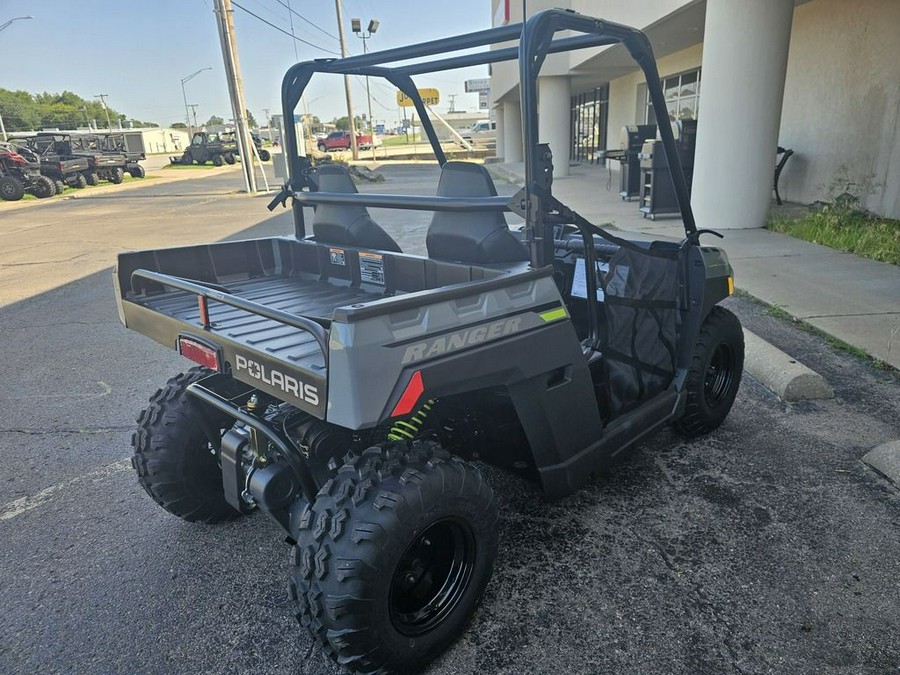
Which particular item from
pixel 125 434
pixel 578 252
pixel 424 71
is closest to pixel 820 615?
pixel 578 252

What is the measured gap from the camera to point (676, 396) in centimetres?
313

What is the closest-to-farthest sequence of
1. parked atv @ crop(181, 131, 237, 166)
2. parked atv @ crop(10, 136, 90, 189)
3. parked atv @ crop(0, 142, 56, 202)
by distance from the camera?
parked atv @ crop(0, 142, 56, 202) → parked atv @ crop(10, 136, 90, 189) → parked atv @ crop(181, 131, 237, 166)

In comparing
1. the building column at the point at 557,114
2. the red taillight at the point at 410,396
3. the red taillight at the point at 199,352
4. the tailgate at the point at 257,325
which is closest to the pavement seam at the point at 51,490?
the tailgate at the point at 257,325

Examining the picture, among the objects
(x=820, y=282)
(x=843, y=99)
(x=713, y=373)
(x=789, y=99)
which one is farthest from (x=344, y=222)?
(x=789, y=99)

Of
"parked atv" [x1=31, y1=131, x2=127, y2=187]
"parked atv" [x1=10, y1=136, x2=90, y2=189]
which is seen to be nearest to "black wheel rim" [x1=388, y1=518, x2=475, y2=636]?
"parked atv" [x1=10, y1=136, x2=90, y2=189]

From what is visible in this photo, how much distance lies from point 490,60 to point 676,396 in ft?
6.80

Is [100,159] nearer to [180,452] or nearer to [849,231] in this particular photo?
[849,231]

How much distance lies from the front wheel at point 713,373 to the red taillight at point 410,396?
1860 mm

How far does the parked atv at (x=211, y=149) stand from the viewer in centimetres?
3891

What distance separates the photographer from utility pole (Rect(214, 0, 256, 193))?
1888 cm

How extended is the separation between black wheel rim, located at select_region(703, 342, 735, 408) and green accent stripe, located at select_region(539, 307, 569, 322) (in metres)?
1.60

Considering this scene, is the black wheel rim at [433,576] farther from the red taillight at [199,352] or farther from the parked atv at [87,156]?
the parked atv at [87,156]

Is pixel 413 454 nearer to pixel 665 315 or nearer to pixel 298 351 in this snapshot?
pixel 298 351

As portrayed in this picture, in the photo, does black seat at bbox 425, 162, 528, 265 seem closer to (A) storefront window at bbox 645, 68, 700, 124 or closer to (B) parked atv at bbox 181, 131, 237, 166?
(A) storefront window at bbox 645, 68, 700, 124
